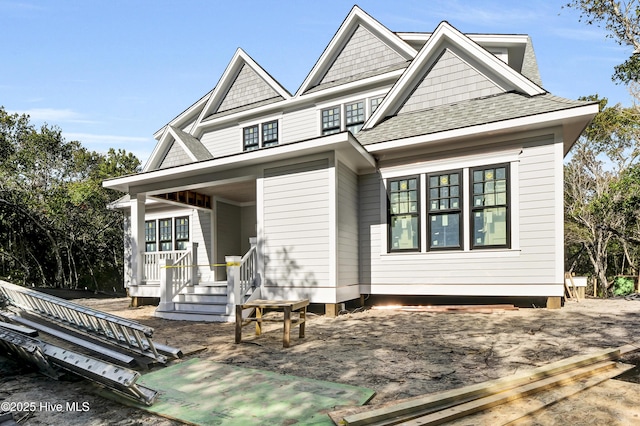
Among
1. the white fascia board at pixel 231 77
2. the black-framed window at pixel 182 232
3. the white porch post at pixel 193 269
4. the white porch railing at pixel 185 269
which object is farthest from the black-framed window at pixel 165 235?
the white porch post at pixel 193 269

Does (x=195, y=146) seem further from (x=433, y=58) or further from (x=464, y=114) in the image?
(x=464, y=114)

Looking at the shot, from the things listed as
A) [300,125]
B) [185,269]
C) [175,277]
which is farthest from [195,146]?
[175,277]

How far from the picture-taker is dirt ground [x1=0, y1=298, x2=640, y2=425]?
145 inches

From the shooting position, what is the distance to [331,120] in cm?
1307

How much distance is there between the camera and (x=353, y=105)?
12.7m

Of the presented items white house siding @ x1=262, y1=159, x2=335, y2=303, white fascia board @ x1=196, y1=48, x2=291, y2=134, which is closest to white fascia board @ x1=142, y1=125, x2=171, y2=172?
white fascia board @ x1=196, y1=48, x2=291, y2=134

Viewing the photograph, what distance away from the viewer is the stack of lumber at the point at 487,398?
2.90 metres

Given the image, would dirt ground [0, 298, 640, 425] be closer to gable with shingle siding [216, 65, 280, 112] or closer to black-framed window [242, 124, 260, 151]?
black-framed window [242, 124, 260, 151]

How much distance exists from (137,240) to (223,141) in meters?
5.58

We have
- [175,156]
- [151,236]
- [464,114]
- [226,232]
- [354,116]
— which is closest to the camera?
[464,114]

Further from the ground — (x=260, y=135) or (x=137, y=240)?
(x=260, y=135)

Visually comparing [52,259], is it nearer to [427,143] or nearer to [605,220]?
[427,143]

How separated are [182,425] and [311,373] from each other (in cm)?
162

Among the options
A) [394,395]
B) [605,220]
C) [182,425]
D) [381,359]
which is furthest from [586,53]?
[182,425]
